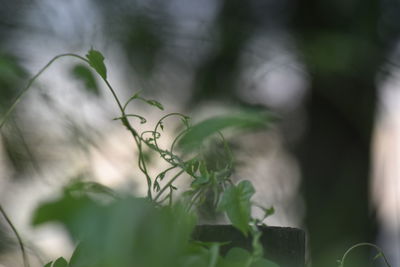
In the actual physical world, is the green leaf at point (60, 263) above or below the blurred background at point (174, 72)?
below

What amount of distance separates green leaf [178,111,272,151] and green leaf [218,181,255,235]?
13 cm

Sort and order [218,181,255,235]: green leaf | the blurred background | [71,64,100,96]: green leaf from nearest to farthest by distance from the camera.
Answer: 1. [218,181,255,235]: green leaf
2. [71,64,100,96]: green leaf
3. the blurred background

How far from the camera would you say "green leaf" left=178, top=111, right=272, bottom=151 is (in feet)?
0.80

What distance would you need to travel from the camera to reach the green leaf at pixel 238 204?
1.26 feet

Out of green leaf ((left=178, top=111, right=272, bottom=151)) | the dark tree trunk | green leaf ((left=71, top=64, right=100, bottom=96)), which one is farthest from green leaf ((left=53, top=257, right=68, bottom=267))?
the dark tree trunk

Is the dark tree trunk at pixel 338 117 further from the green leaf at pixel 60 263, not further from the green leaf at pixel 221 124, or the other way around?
the green leaf at pixel 221 124

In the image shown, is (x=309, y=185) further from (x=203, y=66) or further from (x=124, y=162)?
(x=124, y=162)

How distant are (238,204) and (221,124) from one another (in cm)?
16

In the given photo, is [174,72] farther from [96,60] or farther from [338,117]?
[338,117]

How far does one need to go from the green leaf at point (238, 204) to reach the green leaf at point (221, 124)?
0.44 ft

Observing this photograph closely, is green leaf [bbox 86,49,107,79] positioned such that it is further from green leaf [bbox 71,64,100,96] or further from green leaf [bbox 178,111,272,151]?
green leaf [bbox 178,111,272,151]

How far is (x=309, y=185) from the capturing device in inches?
93.0

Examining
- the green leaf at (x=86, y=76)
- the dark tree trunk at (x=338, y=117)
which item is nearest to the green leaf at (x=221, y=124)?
the green leaf at (x=86, y=76)

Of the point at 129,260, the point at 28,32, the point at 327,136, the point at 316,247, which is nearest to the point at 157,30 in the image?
the point at 28,32
